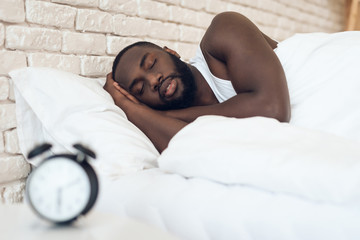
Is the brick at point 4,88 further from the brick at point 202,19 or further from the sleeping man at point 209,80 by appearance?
the brick at point 202,19

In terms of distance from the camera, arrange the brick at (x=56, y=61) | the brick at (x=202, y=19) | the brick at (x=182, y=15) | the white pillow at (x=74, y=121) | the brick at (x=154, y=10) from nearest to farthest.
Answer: the white pillow at (x=74, y=121), the brick at (x=56, y=61), the brick at (x=154, y=10), the brick at (x=182, y=15), the brick at (x=202, y=19)

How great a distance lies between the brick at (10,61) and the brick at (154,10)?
0.58 metres

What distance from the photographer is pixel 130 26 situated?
5.01 feet

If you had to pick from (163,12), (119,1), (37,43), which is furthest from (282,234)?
(163,12)

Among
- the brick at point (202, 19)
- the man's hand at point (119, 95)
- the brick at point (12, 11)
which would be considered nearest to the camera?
the brick at point (12, 11)

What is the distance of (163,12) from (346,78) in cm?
85

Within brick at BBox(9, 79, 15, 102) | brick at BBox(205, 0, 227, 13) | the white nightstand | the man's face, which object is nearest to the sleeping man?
the man's face

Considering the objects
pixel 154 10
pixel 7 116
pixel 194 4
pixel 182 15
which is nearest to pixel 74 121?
pixel 7 116

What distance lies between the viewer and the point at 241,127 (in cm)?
86

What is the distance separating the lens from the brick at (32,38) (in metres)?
1.12

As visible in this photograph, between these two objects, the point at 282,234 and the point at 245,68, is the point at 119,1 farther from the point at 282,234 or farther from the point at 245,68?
the point at 282,234

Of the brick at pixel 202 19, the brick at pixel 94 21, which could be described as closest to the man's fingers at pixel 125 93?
the brick at pixel 94 21

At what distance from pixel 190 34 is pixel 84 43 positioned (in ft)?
2.18

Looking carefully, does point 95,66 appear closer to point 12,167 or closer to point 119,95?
point 119,95
